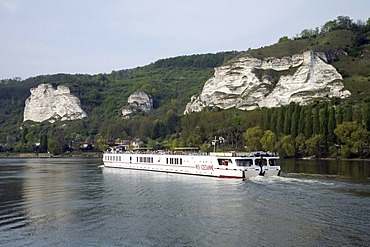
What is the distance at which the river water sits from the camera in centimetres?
2900

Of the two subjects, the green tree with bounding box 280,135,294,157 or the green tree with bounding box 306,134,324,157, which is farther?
the green tree with bounding box 280,135,294,157

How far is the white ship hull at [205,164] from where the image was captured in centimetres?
5956

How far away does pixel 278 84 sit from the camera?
174250mm

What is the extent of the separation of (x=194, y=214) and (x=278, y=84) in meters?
144

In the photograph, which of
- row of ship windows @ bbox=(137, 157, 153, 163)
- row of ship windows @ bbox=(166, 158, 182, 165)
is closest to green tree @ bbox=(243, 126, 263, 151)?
row of ship windows @ bbox=(137, 157, 153, 163)

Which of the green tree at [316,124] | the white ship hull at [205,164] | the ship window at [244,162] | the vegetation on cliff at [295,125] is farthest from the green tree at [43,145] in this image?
the ship window at [244,162]

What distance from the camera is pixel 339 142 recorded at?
107m

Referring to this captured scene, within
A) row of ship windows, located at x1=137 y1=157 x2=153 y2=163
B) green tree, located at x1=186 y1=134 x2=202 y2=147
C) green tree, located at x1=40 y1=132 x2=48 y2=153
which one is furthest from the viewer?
green tree, located at x1=40 y1=132 x2=48 y2=153

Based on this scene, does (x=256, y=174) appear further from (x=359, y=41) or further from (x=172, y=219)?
(x=359, y=41)

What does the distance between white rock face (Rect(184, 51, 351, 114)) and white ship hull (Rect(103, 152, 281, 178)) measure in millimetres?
88817

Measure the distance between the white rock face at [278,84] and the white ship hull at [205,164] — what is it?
8882 cm

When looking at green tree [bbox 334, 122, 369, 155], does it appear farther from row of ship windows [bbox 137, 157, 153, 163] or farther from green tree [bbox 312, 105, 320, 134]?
row of ship windows [bbox 137, 157, 153, 163]

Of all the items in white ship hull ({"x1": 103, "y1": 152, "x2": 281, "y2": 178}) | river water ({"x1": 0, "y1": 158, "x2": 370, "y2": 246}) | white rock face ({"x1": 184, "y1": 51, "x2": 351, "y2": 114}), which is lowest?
river water ({"x1": 0, "y1": 158, "x2": 370, "y2": 246})

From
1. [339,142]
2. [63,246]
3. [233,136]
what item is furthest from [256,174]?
[233,136]
